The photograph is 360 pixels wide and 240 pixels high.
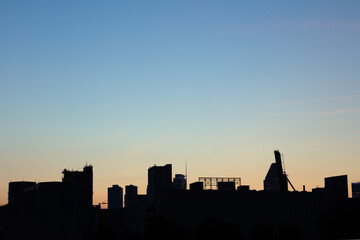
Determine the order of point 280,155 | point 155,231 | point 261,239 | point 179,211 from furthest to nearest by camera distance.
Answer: point 280,155 < point 179,211 < point 155,231 < point 261,239

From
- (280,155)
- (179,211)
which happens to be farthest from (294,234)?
(280,155)

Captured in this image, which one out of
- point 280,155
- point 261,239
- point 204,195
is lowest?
point 261,239

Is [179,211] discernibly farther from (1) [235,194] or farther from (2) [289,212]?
(2) [289,212]

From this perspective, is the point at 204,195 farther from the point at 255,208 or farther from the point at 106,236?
the point at 106,236

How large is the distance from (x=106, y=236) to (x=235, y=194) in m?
46.7

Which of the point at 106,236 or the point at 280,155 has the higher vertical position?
the point at 280,155

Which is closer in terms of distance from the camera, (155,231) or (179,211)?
(155,231)

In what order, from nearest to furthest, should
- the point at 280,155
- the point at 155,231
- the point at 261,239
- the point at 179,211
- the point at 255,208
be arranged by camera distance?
1. the point at 261,239
2. the point at 155,231
3. the point at 179,211
4. the point at 255,208
5. the point at 280,155

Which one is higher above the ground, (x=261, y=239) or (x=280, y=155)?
(x=280, y=155)

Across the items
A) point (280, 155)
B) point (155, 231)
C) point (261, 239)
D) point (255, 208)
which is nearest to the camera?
point (261, 239)

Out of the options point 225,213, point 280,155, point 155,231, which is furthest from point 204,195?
point 280,155

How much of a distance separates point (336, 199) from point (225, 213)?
95.6 ft

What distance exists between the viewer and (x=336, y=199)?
135 meters

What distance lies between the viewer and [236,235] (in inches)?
3292
